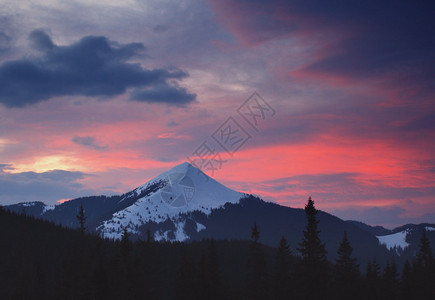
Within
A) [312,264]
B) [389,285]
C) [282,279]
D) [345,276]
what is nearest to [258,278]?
[282,279]

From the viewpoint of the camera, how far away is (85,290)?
68.6 m

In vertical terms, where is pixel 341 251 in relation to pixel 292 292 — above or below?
above

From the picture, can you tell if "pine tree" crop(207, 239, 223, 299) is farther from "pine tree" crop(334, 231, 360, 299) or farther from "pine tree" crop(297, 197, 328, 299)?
"pine tree" crop(334, 231, 360, 299)

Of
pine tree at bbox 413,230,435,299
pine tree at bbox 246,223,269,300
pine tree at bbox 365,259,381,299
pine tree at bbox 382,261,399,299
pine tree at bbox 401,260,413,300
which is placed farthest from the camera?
pine tree at bbox 382,261,399,299

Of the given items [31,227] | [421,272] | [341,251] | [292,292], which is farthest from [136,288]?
[31,227]

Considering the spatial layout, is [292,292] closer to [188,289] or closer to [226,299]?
[226,299]

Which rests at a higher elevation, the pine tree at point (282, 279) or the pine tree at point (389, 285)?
the pine tree at point (282, 279)

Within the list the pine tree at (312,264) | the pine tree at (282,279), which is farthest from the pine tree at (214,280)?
the pine tree at (312,264)

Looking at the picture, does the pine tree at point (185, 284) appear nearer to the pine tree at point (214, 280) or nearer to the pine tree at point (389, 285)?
the pine tree at point (214, 280)

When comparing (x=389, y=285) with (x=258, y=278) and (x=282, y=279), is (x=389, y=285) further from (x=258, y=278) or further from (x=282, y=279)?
(x=258, y=278)

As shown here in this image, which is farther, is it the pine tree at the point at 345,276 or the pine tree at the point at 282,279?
the pine tree at the point at 282,279

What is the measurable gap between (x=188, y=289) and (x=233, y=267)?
12930 cm

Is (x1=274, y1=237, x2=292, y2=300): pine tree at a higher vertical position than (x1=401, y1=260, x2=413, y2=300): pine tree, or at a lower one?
higher

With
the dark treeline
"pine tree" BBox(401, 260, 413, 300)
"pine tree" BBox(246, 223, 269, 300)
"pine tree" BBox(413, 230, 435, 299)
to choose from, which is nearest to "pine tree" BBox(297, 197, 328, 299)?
the dark treeline
